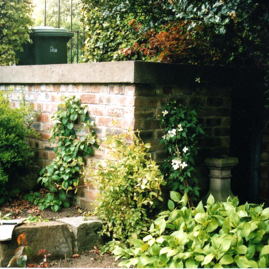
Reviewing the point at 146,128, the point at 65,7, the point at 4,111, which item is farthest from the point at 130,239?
the point at 65,7

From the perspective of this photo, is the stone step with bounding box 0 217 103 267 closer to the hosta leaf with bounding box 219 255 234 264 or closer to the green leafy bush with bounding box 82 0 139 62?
the hosta leaf with bounding box 219 255 234 264

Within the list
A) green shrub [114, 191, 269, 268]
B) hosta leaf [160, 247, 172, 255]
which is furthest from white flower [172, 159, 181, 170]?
hosta leaf [160, 247, 172, 255]

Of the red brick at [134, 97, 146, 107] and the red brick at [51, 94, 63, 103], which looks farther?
the red brick at [51, 94, 63, 103]

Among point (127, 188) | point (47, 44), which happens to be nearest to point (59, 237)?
point (127, 188)

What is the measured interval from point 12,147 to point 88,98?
975 mm

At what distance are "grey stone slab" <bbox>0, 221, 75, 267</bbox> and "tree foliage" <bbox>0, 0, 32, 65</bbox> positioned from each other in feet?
9.97

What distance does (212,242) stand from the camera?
253 centimetres

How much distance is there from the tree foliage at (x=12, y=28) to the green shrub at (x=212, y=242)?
349cm

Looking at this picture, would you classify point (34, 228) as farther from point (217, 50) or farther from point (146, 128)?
point (217, 50)

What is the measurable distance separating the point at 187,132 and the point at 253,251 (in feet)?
4.52

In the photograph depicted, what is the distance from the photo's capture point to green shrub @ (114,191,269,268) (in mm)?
2441

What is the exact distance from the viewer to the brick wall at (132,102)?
3.37 metres

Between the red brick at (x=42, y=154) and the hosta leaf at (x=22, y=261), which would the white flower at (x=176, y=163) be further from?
the red brick at (x=42, y=154)

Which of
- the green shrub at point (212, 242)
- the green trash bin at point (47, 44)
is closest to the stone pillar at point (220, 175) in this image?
the green shrub at point (212, 242)
